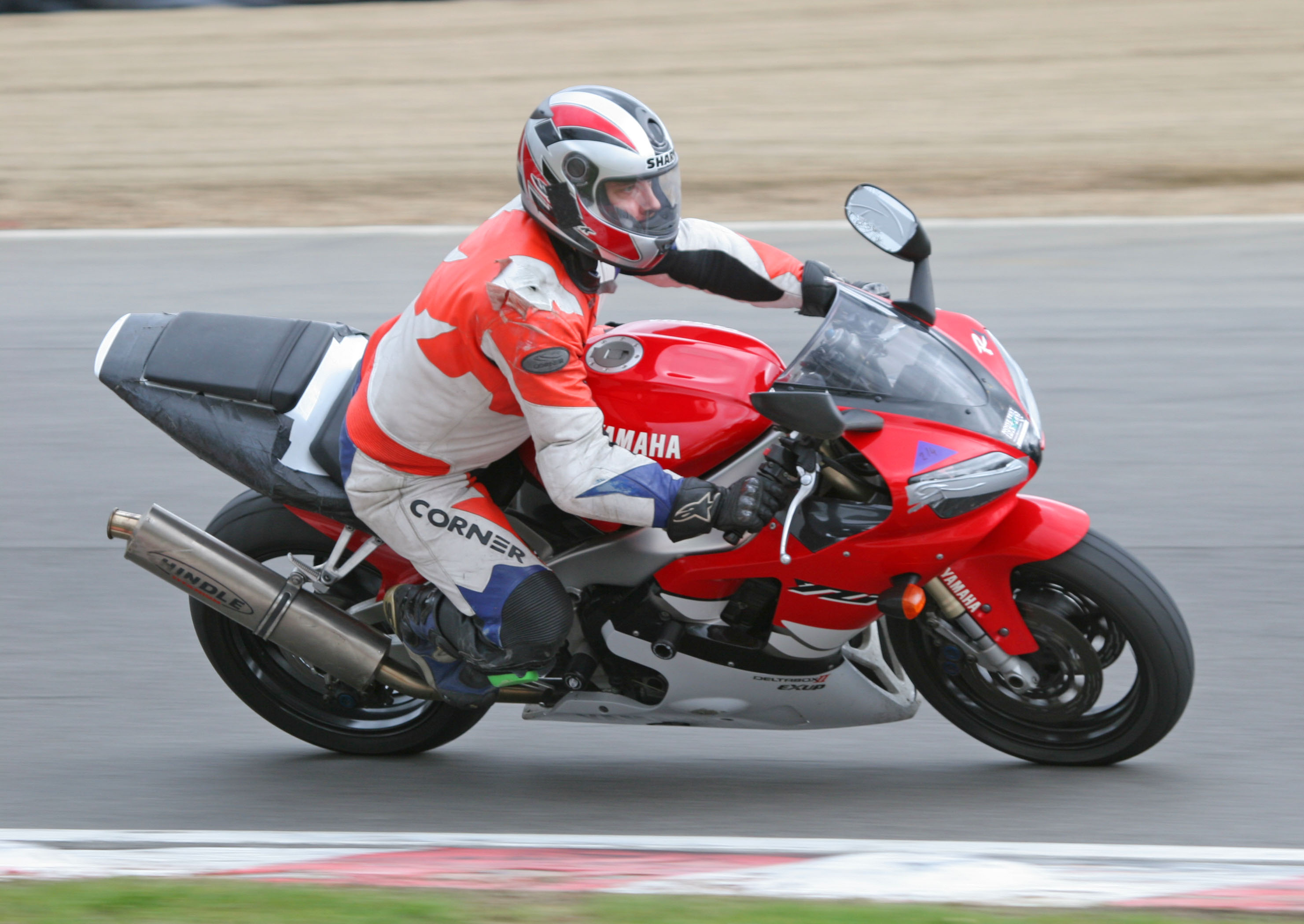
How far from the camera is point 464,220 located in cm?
975

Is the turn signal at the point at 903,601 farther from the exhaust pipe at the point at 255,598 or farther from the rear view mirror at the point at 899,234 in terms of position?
the exhaust pipe at the point at 255,598

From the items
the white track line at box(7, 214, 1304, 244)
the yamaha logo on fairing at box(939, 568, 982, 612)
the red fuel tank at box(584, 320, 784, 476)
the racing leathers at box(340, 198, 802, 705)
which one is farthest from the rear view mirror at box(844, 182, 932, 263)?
the white track line at box(7, 214, 1304, 244)

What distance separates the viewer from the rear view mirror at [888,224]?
11.6 feet

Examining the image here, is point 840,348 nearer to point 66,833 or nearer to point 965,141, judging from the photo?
point 66,833

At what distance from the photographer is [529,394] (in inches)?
128

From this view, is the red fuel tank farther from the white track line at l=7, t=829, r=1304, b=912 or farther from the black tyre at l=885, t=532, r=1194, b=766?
the white track line at l=7, t=829, r=1304, b=912

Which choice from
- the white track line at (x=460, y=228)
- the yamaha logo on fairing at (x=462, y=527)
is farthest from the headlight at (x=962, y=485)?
the white track line at (x=460, y=228)

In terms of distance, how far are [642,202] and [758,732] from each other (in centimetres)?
169

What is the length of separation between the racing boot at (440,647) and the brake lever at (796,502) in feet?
2.41

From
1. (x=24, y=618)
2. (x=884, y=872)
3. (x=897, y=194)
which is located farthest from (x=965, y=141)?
(x=884, y=872)

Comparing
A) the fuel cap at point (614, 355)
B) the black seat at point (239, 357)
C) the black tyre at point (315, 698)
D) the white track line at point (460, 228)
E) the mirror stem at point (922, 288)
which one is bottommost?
the white track line at point (460, 228)

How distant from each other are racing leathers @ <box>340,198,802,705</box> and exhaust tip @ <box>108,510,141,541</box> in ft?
1.91

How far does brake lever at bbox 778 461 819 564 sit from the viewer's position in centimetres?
327

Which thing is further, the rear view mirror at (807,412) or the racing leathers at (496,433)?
the racing leathers at (496,433)
